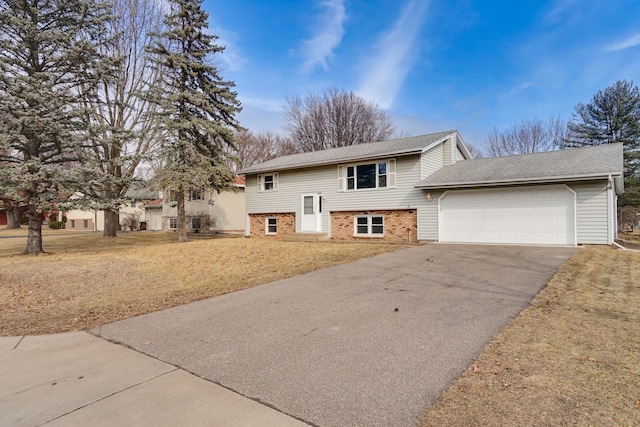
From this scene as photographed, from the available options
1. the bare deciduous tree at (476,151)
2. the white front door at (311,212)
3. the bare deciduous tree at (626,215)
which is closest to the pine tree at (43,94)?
the white front door at (311,212)

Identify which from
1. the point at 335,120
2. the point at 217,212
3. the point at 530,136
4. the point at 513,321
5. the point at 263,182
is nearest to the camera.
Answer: the point at 513,321

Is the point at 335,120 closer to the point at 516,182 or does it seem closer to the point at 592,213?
the point at 516,182

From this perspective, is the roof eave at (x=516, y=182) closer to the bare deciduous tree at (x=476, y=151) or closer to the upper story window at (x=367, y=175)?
the upper story window at (x=367, y=175)

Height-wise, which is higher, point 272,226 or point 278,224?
point 278,224

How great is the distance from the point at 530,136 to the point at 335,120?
1970cm

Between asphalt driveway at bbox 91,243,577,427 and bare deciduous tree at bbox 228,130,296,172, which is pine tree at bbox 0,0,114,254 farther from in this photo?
bare deciduous tree at bbox 228,130,296,172

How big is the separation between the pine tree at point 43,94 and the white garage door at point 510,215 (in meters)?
14.7

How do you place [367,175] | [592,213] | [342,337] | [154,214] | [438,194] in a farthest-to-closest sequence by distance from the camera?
[154,214] → [367,175] → [438,194] → [592,213] → [342,337]

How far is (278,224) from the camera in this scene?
1984 cm

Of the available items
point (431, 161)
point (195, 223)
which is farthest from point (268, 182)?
point (195, 223)

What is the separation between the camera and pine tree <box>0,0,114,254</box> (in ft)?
37.5

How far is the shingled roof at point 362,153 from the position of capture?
52.3ft

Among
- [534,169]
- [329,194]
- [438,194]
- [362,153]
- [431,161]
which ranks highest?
[362,153]

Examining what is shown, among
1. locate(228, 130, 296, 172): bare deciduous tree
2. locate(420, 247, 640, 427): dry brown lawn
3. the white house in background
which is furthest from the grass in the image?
locate(228, 130, 296, 172): bare deciduous tree
